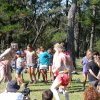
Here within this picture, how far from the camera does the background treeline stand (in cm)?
4672

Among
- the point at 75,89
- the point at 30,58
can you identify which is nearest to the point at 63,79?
the point at 75,89

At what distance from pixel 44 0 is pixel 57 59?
46.4m

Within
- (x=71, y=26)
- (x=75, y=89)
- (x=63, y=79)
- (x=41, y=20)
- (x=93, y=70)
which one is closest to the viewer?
(x=63, y=79)

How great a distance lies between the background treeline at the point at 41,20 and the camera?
4672 centimetres

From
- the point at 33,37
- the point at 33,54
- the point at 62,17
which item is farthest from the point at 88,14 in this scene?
the point at 33,54

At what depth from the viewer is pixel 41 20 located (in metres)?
58.2

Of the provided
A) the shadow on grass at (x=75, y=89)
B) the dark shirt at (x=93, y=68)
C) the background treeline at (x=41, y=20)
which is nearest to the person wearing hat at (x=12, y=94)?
the dark shirt at (x=93, y=68)

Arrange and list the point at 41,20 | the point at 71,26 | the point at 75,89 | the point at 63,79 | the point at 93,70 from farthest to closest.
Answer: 1. the point at 41,20
2. the point at 71,26
3. the point at 75,89
4. the point at 93,70
5. the point at 63,79

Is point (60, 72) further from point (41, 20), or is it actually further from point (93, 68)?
point (41, 20)

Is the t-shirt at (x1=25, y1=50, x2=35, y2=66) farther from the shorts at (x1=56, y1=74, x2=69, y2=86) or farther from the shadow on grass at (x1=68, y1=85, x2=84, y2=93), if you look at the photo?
the shorts at (x1=56, y1=74, x2=69, y2=86)

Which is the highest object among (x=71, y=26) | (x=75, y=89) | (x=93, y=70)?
(x=71, y=26)

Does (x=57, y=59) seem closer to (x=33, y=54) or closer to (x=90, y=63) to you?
(x=90, y=63)

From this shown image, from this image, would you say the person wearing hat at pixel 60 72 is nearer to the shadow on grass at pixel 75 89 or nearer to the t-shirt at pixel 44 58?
the shadow on grass at pixel 75 89

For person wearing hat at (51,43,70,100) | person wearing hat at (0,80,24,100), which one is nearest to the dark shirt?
person wearing hat at (51,43,70,100)
